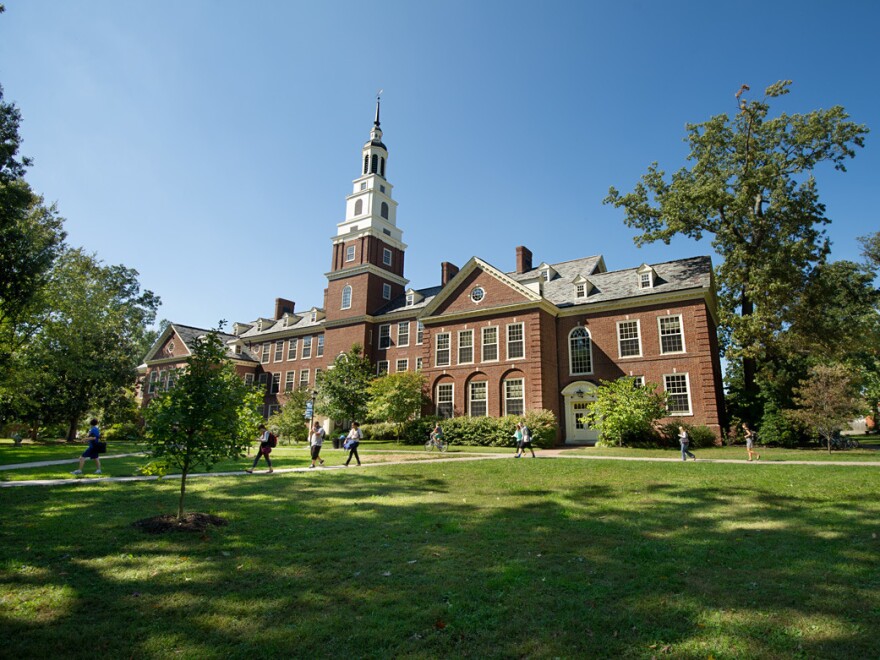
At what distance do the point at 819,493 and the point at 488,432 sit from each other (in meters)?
18.2

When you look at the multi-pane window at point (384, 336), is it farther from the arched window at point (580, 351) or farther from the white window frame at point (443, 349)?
the arched window at point (580, 351)

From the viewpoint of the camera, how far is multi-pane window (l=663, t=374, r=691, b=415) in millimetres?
26594

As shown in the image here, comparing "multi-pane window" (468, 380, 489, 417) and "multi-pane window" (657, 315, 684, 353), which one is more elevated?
"multi-pane window" (657, 315, 684, 353)

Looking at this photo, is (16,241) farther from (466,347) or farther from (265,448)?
(466,347)

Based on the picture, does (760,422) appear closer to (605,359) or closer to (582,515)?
(605,359)

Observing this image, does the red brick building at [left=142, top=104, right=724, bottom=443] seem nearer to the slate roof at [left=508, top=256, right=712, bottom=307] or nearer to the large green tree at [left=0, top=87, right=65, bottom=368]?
the slate roof at [left=508, top=256, right=712, bottom=307]

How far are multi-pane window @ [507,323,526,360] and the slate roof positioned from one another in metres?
3.58

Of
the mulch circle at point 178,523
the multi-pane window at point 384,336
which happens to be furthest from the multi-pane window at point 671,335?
the mulch circle at point 178,523

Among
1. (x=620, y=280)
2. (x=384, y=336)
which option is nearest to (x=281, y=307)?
(x=384, y=336)

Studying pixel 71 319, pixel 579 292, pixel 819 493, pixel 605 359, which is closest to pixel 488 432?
pixel 605 359

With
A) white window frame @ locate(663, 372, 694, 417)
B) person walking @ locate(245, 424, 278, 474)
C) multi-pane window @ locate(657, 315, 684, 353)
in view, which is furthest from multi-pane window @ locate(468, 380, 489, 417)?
person walking @ locate(245, 424, 278, 474)

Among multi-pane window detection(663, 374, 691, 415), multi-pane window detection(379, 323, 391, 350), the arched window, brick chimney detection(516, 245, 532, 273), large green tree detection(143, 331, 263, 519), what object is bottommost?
large green tree detection(143, 331, 263, 519)

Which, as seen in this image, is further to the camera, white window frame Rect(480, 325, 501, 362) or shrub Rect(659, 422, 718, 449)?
white window frame Rect(480, 325, 501, 362)

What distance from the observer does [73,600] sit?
5.32 meters
